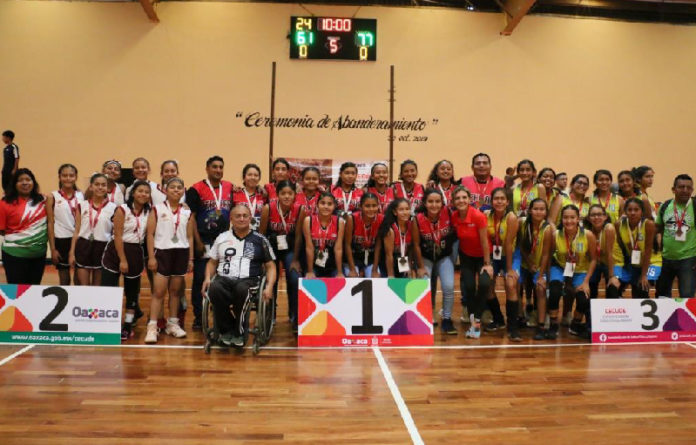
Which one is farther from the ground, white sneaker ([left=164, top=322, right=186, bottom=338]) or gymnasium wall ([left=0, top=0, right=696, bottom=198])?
gymnasium wall ([left=0, top=0, right=696, bottom=198])

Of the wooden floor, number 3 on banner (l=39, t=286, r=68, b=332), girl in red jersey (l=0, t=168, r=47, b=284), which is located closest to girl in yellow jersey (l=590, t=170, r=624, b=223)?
the wooden floor

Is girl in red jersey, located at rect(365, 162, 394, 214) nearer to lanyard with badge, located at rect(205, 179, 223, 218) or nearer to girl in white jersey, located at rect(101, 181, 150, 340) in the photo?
lanyard with badge, located at rect(205, 179, 223, 218)

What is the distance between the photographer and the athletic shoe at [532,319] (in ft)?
14.3

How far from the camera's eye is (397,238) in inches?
156

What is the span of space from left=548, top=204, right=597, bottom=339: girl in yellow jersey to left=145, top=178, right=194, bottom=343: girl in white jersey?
9.58ft

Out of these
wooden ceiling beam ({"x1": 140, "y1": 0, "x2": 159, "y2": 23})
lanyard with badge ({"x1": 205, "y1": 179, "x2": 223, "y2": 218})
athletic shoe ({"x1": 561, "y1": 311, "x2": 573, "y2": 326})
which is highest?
wooden ceiling beam ({"x1": 140, "y1": 0, "x2": 159, "y2": 23})

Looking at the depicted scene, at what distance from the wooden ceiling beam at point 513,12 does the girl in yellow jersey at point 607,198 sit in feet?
13.1

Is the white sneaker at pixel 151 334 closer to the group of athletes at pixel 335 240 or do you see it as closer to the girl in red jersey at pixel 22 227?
the group of athletes at pixel 335 240

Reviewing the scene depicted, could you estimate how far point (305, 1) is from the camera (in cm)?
802

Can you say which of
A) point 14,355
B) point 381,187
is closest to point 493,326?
point 381,187

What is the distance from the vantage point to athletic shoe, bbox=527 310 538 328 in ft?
14.3

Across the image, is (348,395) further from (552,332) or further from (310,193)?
(552,332)

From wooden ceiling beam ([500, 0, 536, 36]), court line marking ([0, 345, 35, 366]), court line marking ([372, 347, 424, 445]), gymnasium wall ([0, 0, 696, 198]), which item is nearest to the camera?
court line marking ([372, 347, 424, 445])

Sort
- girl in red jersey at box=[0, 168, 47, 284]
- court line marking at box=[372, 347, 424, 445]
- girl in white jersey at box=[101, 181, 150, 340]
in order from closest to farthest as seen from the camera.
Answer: court line marking at box=[372, 347, 424, 445]
girl in white jersey at box=[101, 181, 150, 340]
girl in red jersey at box=[0, 168, 47, 284]
